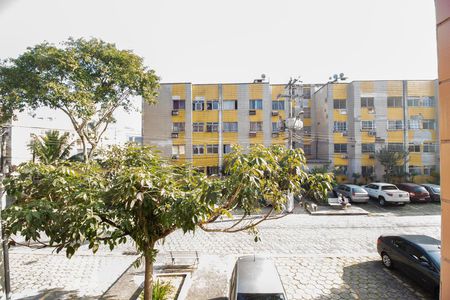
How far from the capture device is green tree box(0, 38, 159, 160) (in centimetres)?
1822

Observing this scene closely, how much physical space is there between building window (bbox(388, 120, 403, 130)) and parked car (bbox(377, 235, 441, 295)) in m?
25.5

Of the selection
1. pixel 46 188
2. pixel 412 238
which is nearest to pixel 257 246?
pixel 412 238

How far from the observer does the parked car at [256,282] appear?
235 inches

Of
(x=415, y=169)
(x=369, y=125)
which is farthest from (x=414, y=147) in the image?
(x=369, y=125)

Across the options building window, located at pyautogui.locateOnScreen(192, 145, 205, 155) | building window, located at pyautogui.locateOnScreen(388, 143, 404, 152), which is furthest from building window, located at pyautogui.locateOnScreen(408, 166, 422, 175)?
building window, located at pyautogui.locateOnScreen(192, 145, 205, 155)

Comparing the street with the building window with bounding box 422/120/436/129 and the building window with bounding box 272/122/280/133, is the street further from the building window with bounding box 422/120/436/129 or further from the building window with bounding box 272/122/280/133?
the building window with bounding box 422/120/436/129

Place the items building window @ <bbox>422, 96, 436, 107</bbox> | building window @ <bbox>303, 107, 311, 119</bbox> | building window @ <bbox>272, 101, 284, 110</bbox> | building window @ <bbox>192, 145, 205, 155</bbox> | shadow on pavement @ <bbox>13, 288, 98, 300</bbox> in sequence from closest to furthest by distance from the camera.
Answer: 1. shadow on pavement @ <bbox>13, 288, 98, 300</bbox>
2. building window @ <bbox>422, 96, 436, 107</bbox>
3. building window @ <bbox>192, 145, 205, 155</bbox>
4. building window @ <bbox>272, 101, 284, 110</bbox>
5. building window @ <bbox>303, 107, 311, 119</bbox>

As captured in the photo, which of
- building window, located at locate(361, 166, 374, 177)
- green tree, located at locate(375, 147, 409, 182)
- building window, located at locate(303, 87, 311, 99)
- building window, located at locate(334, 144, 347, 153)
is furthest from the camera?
building window, located at locate(303, 87, 311, 99)

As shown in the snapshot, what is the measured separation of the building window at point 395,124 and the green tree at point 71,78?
1123 inches

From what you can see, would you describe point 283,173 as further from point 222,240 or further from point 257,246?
point 222,240

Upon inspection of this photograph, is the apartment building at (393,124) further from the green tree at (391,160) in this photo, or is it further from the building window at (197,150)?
the building window at (197,150)

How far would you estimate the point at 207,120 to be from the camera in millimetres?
31203

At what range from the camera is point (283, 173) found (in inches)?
208

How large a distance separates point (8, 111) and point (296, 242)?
22.4m
